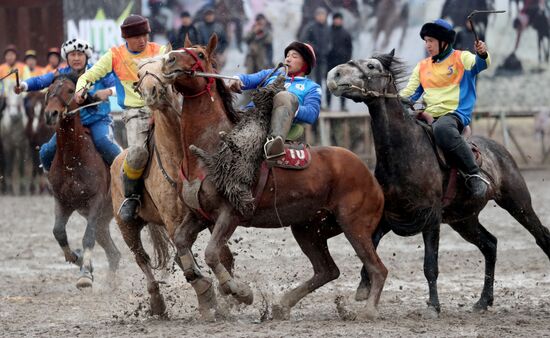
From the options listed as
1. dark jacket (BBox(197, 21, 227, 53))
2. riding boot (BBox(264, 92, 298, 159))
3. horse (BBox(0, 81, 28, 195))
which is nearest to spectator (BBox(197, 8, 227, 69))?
dark jacket (BBox(197, 21, 227, 53))

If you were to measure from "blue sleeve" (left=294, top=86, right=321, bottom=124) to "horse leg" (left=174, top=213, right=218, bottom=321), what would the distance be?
115 centimetres

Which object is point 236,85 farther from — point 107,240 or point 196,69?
point 107,240

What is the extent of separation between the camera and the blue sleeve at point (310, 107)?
28.1 feet

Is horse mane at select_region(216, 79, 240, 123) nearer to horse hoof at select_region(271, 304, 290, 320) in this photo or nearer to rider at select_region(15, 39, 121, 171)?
horse hoof at select_region(271, 304, 290, 320)

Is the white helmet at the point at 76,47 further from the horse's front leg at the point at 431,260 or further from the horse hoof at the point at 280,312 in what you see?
the horse's front leg at the point at 431,260

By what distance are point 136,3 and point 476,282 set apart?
438 inches

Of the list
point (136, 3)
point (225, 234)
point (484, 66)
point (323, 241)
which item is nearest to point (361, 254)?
point (323, 241)

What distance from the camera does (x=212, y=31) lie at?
19734 mm

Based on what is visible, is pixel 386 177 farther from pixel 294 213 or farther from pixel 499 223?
pixel 499 223

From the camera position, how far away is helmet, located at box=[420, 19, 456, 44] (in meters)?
9.12

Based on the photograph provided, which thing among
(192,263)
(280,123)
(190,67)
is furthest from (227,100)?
(192,263)

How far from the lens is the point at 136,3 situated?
20172 millimetres

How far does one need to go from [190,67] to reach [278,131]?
2.66 feet

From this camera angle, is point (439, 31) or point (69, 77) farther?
point (69, 77)
